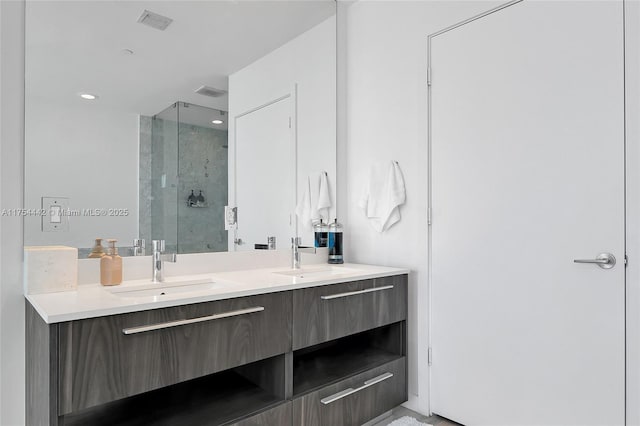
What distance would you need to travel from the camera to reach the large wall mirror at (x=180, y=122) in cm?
165

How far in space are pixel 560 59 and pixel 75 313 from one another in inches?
83.6

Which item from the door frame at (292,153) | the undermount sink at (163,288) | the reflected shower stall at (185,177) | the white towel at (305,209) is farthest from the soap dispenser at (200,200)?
the white towel at (305,209)

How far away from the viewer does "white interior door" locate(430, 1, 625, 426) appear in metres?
1.64

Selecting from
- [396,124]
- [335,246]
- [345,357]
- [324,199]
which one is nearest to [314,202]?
[324,199]

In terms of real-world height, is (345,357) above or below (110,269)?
below

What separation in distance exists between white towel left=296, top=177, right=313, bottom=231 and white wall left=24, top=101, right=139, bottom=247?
100 centimetres

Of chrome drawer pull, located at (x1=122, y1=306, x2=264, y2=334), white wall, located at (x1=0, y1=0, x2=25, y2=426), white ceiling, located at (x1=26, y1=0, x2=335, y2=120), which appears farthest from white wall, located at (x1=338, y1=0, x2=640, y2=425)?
white wall, located at (x1=0, y1=0, x2=25, y2=426)

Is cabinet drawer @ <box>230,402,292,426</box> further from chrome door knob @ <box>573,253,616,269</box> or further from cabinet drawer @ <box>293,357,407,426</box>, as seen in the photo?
chrome door knob @ <box>573,253,616,269</box>

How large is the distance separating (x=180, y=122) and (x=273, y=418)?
143 cm

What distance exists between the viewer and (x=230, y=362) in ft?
4.89

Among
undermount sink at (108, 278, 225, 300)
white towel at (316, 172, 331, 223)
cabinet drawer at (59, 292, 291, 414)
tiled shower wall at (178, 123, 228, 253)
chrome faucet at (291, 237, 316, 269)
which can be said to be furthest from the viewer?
white towel at (316, 172, 331, 223)

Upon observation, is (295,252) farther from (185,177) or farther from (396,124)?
(396,124)

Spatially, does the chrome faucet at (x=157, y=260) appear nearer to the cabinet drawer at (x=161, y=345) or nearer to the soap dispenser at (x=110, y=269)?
the soap dispenser at (x=110, y=269)

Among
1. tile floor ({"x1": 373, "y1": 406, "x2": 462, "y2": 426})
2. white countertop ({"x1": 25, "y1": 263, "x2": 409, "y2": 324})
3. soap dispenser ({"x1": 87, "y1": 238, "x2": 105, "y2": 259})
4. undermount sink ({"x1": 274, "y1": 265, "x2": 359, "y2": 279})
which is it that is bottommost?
tile floor ({"x1": 373, "y1": 406, "x2": 462, "y2": 426})
